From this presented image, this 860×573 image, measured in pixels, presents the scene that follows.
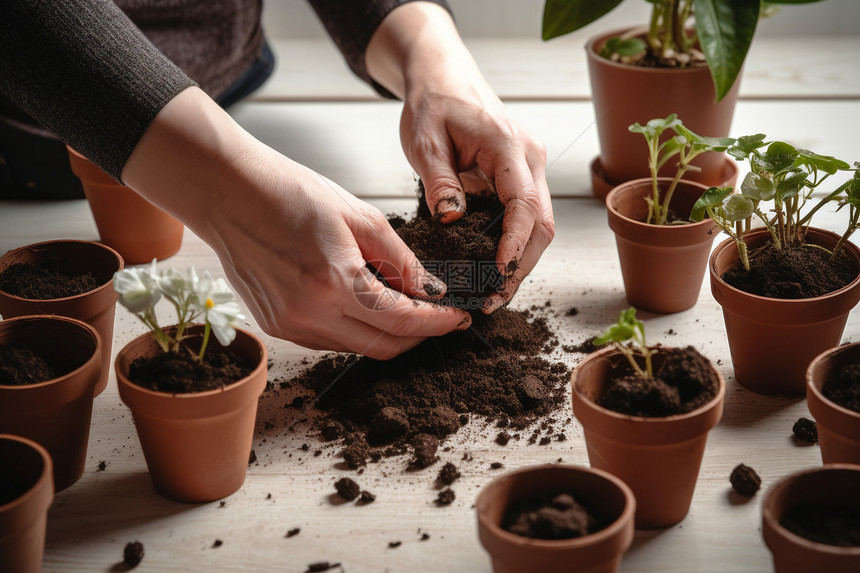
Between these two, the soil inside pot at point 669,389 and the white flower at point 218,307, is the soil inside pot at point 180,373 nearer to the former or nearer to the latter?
the white flower at point 218,307

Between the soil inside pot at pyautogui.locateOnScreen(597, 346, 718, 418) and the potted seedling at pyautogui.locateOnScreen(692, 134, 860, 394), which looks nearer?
the soil inside pot at pyautogui.locateOnScreen(597, 346, 718, 418)

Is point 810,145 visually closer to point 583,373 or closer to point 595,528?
point 583,373

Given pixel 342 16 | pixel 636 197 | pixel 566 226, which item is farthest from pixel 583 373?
pixel 342 16

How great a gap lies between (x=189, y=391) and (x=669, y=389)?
494mm

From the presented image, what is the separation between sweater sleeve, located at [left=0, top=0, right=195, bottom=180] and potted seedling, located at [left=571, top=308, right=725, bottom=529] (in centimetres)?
59

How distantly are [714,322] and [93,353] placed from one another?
864mm

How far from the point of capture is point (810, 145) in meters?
1.69

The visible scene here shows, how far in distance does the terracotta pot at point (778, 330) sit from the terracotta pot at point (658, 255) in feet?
0.36

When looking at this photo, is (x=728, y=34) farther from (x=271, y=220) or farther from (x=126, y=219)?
(x=126, y=219)

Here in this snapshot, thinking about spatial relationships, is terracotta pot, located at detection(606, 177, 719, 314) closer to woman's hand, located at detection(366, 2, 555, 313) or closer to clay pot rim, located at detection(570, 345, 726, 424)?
woman's hand, located at detection(366, 2, 555, 313)

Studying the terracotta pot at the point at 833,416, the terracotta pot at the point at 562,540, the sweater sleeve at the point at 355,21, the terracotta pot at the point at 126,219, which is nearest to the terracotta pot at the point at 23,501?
the terracotta pot at the point at 562,540

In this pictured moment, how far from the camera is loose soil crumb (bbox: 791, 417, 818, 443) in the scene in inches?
38.8

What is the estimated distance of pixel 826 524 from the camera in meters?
0.74

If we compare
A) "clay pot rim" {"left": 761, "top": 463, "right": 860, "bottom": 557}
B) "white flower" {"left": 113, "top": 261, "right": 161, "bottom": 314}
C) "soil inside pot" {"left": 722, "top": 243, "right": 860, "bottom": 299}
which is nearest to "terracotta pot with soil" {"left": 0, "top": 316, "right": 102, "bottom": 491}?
"white flower" {"left": 113, "top": 261, "right": 161, "bottom": 314}
